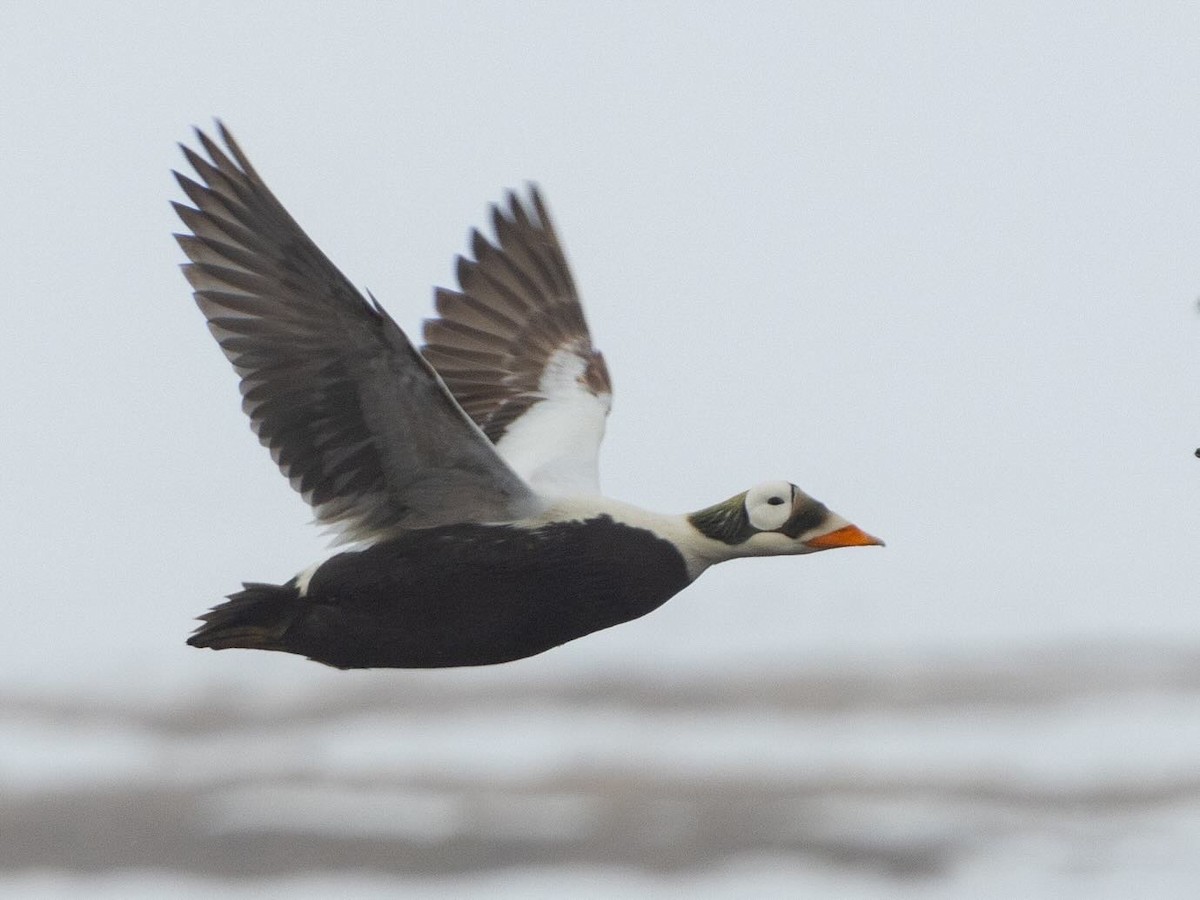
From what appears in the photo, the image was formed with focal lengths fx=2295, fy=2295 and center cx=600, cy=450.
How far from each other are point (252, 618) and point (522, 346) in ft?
5.61

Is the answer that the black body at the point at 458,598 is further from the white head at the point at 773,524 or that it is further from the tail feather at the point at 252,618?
the white head at the point at 773,524

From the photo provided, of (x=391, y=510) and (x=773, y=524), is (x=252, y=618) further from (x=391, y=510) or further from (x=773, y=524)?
(x=773, y=524)

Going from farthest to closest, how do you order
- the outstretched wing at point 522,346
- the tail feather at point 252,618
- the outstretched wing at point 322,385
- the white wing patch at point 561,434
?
the outstretched wing at point 522,346, the white wing patch at point 561,434, the tail feather at point 252,618, the outstretched wing at point 322,385

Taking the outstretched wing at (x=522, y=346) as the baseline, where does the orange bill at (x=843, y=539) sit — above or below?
below

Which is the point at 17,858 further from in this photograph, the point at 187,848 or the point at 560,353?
the point at 560,353

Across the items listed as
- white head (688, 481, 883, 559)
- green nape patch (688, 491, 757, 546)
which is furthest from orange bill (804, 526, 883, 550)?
green nape patch (688, 491, 757, 546)

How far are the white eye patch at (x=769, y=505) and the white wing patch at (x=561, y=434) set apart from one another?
1.54ft

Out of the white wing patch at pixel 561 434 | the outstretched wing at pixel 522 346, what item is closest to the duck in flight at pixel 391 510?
the white wing patch at pixel 561 434

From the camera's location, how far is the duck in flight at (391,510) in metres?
5.09

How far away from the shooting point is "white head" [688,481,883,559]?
525 cm

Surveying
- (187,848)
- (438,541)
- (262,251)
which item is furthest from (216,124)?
(187,848)

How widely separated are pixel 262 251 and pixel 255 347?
0.22m

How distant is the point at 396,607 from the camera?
5125mm

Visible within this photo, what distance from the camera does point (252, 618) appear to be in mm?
5219
